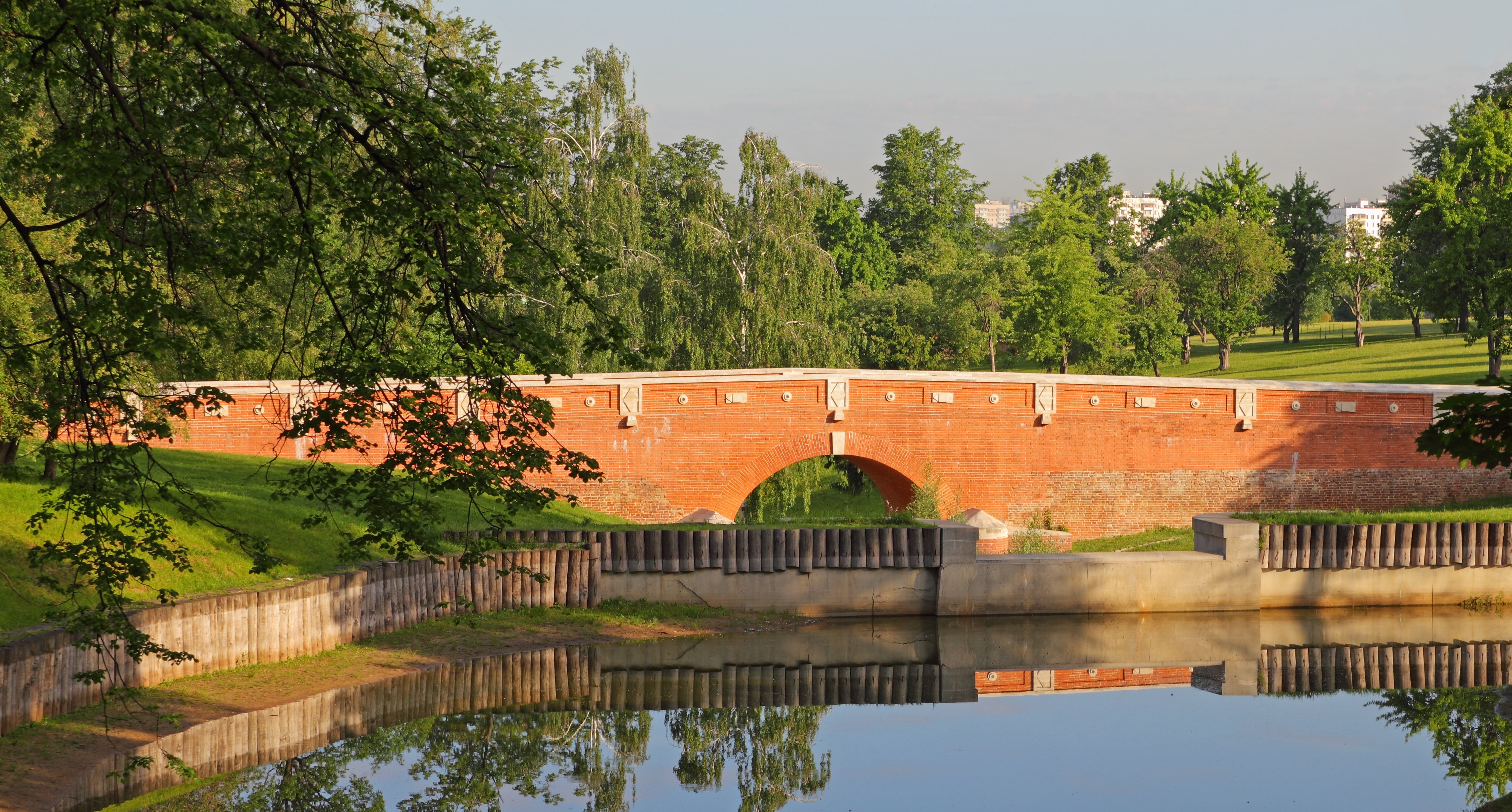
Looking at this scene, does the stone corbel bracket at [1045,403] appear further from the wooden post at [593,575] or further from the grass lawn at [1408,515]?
the wooden post at [593,575]

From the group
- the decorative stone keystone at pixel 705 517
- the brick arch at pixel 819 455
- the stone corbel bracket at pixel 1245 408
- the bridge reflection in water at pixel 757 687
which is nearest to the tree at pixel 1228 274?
the stone corbel bracket at pixel 1245 408

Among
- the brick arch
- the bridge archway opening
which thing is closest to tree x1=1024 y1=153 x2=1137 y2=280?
the bridge archway opening

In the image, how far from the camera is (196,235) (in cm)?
979

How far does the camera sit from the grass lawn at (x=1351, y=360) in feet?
163

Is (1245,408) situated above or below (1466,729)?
above

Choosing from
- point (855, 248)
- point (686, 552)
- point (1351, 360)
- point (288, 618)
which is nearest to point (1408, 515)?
point (686, 552)

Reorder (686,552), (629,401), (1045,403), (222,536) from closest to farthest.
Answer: (222,536), (686,552), (629,401), (1045,403)

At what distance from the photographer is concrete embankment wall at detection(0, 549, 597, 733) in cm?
1167

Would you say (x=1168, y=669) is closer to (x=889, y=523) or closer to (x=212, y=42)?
(x=889, y=523)

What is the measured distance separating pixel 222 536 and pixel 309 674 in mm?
2575

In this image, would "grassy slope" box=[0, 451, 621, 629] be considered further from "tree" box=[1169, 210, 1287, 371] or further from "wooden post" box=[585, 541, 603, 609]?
"tree" box=[1169, 210, 1287, 371]

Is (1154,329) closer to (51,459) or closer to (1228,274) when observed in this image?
(1228,274)

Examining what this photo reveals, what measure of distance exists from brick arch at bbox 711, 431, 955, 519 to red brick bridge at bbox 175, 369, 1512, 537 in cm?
4

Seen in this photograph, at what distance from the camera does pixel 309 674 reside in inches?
575
